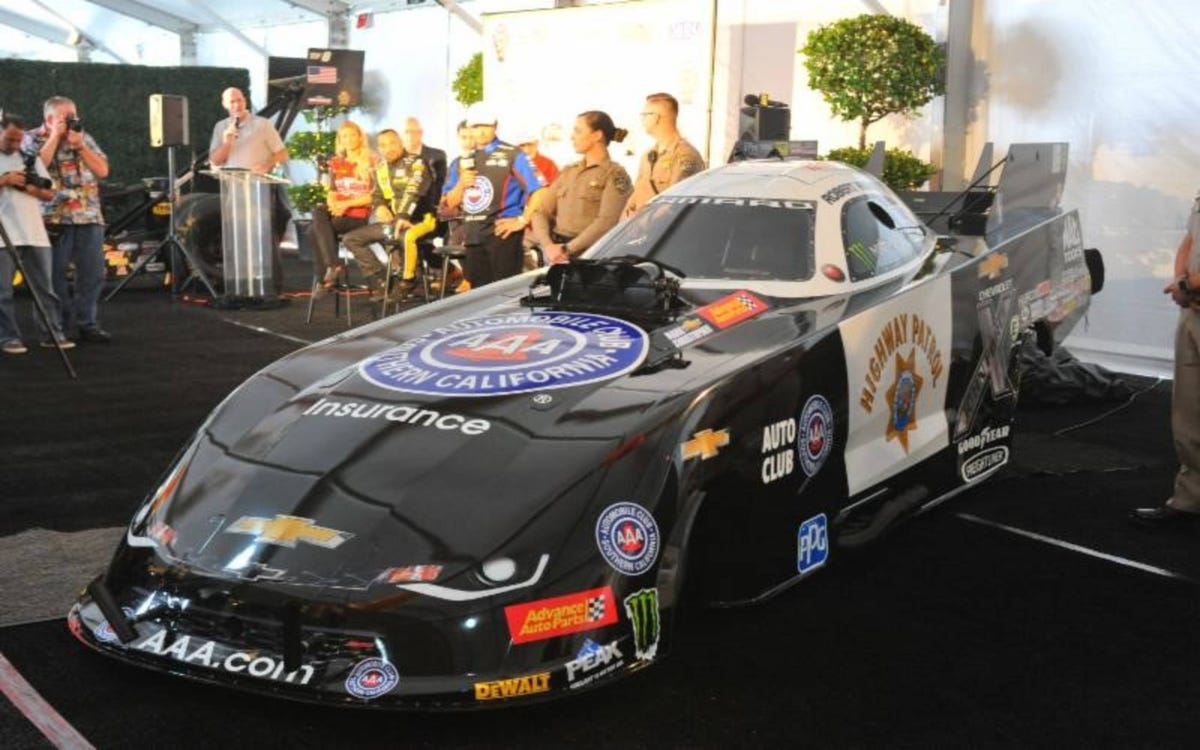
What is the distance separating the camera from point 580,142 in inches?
251

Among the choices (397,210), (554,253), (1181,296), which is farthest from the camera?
(397,210)

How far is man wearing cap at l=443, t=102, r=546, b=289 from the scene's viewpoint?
26.2 feet

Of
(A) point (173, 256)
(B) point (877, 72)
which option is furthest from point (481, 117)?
(A) point (173, 256)

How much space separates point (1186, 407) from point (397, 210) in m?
6.25

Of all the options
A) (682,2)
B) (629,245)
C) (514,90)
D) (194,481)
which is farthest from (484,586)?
(514,90)

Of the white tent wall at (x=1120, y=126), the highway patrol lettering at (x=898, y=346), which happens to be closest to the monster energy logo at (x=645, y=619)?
the highway patrol lettering at (x=898, y=346)

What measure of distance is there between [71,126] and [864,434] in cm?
583

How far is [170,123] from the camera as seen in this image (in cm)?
1037

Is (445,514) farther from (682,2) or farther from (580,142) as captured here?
(682,2)

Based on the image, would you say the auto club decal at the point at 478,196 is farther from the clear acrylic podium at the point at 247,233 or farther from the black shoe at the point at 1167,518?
the black shoe at the point at 1167,518

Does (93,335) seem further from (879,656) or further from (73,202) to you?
(879,656)

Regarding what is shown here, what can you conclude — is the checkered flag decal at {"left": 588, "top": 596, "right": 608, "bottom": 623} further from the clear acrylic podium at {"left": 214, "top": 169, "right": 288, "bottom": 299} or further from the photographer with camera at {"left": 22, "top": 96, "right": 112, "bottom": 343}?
the clear acrylic podium at {"left": 214, "top": 169, "right": 288, "bottom": 299}

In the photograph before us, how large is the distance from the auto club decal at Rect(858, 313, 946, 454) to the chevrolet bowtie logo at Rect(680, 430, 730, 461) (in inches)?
29.9

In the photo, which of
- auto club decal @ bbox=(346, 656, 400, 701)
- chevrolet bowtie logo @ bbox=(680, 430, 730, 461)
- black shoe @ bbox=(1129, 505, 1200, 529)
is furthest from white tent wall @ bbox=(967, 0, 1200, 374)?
auto club decal @ bbox=(346, 656, 400, 701)
